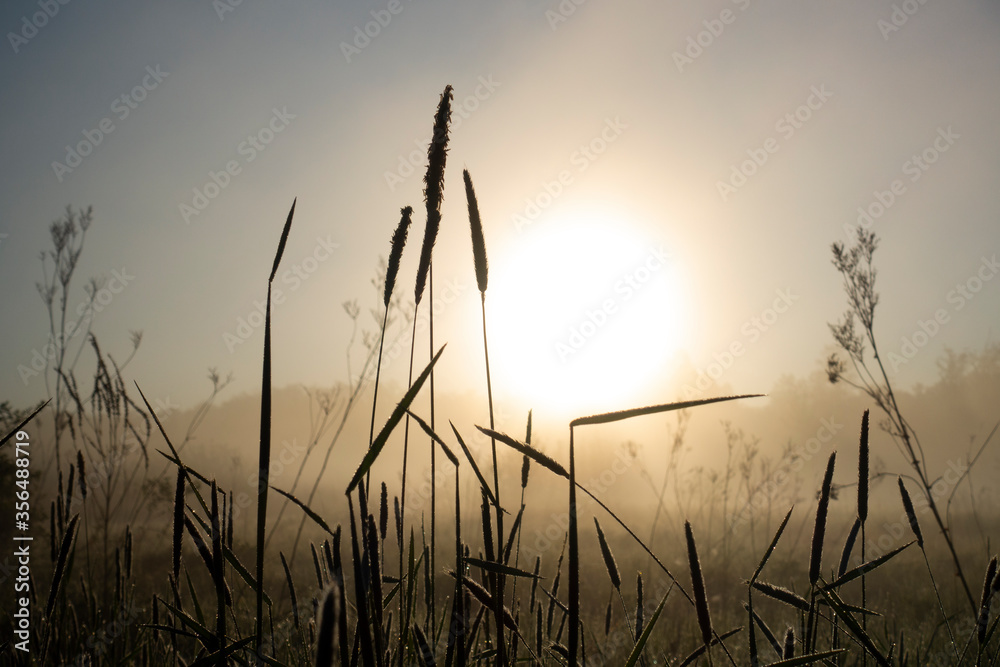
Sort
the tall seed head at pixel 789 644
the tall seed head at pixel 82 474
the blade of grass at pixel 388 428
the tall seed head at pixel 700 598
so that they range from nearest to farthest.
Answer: the blade of grass at pixel 388 428 < the tall seed head at pixel 700 598 < the tall seed head at pixel 789 644 < the tall seed head at pixel 82 474

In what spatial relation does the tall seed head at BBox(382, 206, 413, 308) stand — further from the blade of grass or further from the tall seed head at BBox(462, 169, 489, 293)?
the blade of grass

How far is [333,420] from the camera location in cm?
462

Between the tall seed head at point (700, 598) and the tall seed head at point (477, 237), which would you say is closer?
the tall seed head at point (700, 598)

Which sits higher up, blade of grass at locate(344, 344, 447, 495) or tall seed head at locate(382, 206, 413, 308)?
tall seed head at locate(382, 206, 413, 308)

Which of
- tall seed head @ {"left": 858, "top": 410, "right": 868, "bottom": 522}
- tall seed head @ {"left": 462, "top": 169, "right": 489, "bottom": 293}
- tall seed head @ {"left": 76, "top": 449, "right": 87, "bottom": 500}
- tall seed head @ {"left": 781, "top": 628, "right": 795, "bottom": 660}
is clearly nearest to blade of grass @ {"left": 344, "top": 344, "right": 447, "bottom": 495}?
tall seed head @ {"left": 462, "top": 169, "right": 489, "bottom": 293}

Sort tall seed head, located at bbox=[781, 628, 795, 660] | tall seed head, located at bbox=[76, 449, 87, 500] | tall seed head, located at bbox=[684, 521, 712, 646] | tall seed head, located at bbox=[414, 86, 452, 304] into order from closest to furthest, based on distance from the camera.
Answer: tall seed head, located at bbox=[684, 521, 712, 646] → tall seed head, located at bbox=[414, 86, 452, 304] → tall seed head, located at bbox=[781, 628, 795, 660] → tall seed head, located at bbox=[76, 449, 87, 500]

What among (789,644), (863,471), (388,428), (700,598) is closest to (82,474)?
(388,428)

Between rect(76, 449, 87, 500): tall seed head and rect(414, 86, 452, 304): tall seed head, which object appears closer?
rect(414, 86, 452, 304): tall seed head

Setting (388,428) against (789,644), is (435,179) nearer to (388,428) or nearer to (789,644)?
(388,428)

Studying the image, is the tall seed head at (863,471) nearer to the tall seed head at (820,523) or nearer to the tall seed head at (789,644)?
the tall seed head at (820,523)

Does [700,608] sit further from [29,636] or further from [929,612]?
[929,612]

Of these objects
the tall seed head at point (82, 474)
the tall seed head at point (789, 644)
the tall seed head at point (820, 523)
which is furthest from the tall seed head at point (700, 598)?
the tall seed head at point (82, 474)

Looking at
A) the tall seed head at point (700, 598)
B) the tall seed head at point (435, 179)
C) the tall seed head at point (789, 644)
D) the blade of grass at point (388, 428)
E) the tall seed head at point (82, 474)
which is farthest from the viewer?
the tall seed head at point (82, 474)

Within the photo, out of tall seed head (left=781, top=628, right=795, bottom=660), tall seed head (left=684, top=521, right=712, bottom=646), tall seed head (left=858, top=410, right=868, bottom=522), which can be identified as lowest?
tall seed head (left=781, top=628, right=795, bottom=660)
